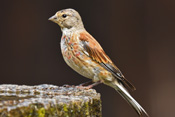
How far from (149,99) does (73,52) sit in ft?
7.89

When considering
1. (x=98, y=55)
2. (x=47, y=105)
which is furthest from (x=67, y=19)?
(x=47, y=105)

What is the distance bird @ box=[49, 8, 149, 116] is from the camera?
12.3ft

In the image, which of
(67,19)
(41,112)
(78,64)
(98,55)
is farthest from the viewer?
(67,19)

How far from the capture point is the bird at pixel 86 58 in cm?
374

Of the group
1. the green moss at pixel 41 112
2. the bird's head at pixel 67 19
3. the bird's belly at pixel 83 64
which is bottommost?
the bird's belly at pixel 83 64

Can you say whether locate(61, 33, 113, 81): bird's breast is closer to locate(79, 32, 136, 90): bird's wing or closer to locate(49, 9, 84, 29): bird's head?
locate(79, 32, 136, 90): bird's wing

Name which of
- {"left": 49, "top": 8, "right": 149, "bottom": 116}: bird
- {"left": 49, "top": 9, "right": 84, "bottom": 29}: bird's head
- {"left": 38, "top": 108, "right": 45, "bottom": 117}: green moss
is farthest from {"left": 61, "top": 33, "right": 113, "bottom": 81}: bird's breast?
{"left": 38, "top": 108, "right": 45, "bottom": 117}: green moss

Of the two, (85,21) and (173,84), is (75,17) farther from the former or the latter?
(173,84)

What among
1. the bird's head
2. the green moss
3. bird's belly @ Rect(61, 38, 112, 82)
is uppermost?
the bird's head

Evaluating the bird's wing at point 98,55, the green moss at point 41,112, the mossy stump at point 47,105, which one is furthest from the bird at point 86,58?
the green moss at point 41,112

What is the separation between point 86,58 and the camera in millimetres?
3766

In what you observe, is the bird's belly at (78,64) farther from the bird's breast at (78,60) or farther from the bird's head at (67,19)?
the bird's head at (67,19)

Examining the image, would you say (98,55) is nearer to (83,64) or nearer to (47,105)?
(83,64)

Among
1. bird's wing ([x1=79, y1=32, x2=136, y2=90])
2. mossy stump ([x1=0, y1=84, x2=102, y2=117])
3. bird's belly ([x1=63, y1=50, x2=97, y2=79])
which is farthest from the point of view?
bird's wing ([x1=79, y1=32, x2=136, y2=90])
